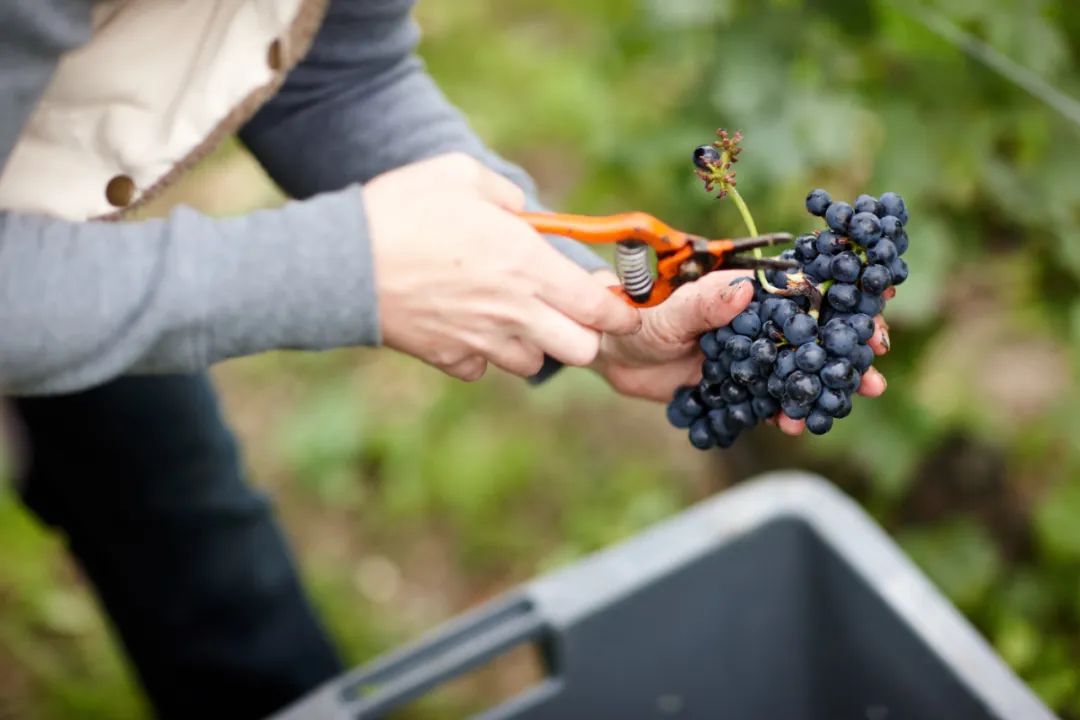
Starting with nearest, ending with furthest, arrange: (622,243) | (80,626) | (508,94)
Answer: (622,243)
(80,626)
(508,94)

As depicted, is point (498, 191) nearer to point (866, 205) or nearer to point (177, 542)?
point (866, 205)

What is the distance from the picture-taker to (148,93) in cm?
81

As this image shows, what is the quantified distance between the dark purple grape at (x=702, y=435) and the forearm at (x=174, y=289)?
0.76 feet

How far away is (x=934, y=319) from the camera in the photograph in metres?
1.35

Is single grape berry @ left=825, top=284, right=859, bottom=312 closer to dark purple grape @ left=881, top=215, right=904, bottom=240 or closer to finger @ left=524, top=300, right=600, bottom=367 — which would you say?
dark purple grape @ left=881, top=215, right=904, bottom=240

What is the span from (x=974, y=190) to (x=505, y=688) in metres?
0.93

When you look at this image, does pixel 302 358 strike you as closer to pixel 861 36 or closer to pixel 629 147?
pixel 629 147

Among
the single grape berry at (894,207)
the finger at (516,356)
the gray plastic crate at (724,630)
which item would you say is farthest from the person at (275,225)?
the gray plastic crate at (724,630)

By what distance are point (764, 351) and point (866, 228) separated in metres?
0.09

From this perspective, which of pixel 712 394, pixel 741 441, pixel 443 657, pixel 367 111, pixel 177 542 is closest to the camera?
pixel 712 394

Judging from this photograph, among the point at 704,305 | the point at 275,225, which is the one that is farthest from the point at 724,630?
the point at 275,225

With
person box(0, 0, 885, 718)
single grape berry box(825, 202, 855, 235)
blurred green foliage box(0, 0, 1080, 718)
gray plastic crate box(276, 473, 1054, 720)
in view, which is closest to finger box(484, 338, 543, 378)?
person box(0, 0, 885, 718)

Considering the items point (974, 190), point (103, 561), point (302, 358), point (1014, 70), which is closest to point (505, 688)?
point (103, 561)

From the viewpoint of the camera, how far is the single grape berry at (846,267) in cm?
65
